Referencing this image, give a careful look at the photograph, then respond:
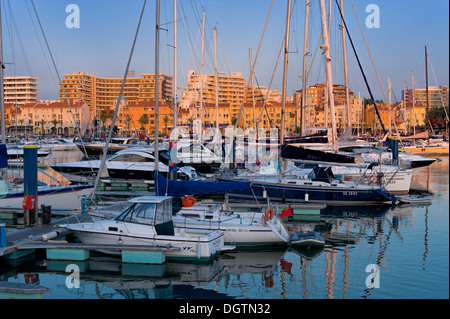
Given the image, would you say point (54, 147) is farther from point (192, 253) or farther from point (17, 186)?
point (192, 253)

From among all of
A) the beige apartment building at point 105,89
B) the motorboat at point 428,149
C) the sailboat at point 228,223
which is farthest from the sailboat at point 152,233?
the beige apartment building at point 105,89

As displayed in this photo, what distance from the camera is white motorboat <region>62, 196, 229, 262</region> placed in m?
15.0

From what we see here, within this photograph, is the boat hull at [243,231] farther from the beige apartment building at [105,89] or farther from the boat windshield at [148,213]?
the beige apartment building at [105,89]

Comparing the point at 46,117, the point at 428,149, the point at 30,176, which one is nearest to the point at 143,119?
the point at 46,117

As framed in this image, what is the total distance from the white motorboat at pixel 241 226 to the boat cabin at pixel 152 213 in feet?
3.60

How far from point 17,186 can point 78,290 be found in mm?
11820

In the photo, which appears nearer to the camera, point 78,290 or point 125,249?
point 78,290

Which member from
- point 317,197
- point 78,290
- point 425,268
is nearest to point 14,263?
point 78,290

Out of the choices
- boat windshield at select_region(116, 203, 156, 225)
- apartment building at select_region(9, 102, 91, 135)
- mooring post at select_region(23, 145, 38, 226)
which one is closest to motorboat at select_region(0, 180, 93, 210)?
mooring post at select_region(23, 145, 38, 226)

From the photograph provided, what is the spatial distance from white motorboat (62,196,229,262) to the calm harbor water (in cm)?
47

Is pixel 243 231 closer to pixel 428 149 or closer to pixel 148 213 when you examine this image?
Result: pixel 148 213

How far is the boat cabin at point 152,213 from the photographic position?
1512 cm
